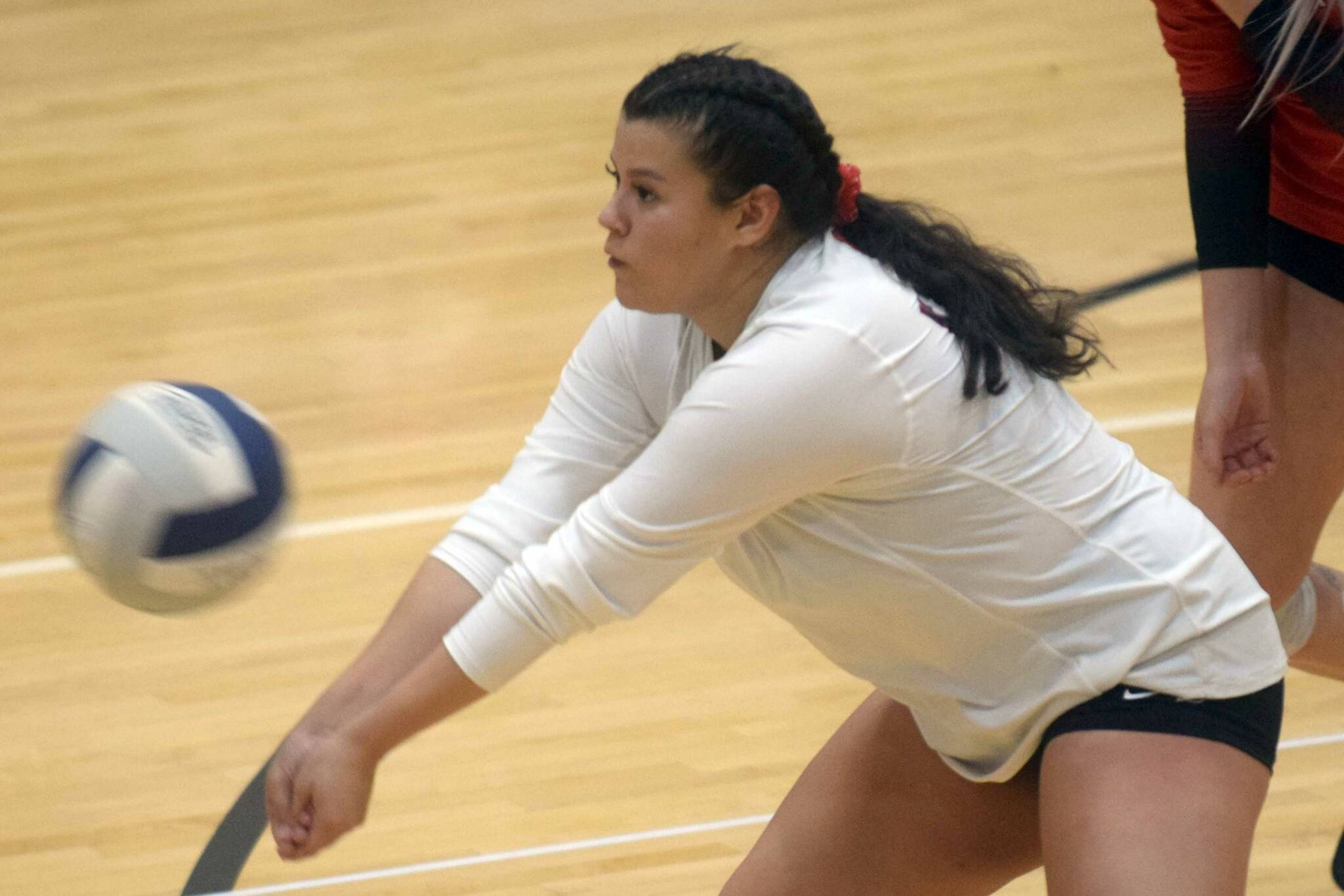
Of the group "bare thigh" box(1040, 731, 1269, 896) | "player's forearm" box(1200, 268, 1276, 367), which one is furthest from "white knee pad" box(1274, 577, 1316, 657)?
"bare thigh" box(1040, 731, 1269, 896)

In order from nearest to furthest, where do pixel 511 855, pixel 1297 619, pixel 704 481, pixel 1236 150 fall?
pixel 704 481, pixel 1236 150, pixel 1297 619, pixel 511 855

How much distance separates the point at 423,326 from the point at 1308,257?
109 inches

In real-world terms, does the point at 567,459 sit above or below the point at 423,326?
above

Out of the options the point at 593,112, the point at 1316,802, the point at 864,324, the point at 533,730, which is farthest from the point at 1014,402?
the point at 593,112

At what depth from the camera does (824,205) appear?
1.65 m

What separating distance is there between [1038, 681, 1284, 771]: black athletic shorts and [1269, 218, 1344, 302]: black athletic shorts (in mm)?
611

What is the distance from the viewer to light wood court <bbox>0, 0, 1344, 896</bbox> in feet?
8.90

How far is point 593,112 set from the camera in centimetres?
573

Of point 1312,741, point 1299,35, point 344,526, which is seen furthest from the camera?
point 344,526

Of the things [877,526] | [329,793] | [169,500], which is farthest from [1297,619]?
[169,500]

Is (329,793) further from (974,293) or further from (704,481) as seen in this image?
(974,293)

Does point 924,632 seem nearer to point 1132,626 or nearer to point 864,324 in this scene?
point 1132,626

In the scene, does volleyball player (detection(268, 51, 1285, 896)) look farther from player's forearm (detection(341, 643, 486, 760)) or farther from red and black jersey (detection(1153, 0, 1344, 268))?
red and black jersey (detection(1153, 0, 1344, 268))

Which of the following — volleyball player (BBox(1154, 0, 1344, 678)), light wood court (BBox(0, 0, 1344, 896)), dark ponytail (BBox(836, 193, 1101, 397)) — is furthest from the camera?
light wood court (BBox(0, 0, 1344, 896))
